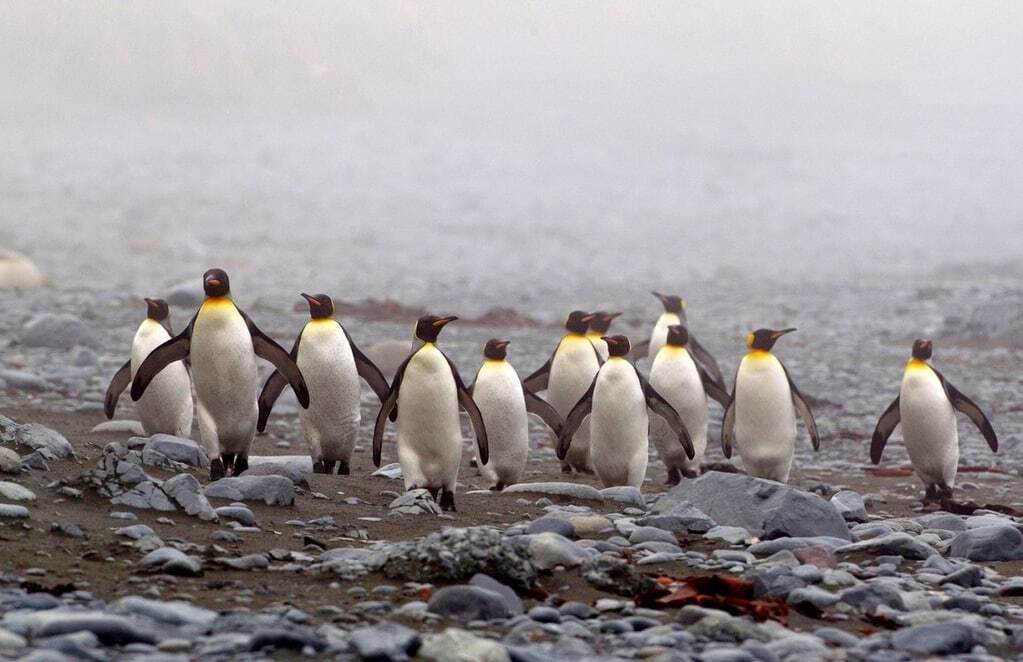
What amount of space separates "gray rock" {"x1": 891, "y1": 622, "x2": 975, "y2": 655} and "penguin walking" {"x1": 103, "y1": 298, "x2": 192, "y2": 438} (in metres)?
4.46

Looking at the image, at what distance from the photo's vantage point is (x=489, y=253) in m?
34.8

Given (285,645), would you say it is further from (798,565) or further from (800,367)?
(800,367)

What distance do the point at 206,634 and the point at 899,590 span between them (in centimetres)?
220

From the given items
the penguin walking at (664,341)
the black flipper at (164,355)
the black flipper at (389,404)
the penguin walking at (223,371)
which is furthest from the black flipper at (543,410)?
the penguin walking at (664,341)

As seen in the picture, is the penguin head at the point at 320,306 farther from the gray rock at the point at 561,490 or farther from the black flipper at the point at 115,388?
the gray rock at the point at 561,490

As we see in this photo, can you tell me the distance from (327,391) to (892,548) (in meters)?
2.89

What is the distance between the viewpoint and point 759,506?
5727 millimetres

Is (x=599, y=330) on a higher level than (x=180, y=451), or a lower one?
higher

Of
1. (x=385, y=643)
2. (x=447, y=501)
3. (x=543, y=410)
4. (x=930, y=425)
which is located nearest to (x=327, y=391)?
(x=447, y=501)

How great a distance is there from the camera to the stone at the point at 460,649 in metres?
3.44

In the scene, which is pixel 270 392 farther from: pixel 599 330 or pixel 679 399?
pixel 599 330

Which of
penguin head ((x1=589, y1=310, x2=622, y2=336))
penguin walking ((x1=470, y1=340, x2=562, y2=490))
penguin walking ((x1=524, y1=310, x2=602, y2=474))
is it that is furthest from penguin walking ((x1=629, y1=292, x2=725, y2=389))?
penguin walking ((x1=470, y1=340, x2=562, y2=490))

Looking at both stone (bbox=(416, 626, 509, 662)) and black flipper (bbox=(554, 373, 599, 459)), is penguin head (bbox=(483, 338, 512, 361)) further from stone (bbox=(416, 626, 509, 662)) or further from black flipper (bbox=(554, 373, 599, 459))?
stone (bbox=(416, 626, 509, 662))

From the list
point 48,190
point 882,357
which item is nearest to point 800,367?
point 882,357
